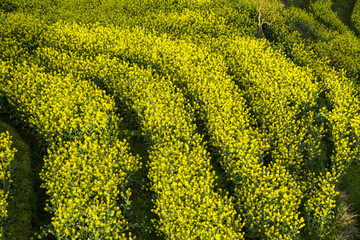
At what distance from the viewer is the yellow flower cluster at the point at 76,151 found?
770 centimetres

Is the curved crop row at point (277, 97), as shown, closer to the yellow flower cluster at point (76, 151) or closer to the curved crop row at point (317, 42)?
the curved crop row at point (317, 42)

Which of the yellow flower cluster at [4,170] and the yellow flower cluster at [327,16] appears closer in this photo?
the yellow flower cluster at [4,170]

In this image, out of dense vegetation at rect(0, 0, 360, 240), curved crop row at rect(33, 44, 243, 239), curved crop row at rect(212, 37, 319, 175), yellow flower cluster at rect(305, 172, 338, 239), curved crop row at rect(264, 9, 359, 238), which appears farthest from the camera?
curved crop row at rect(212, 37, 319, 175)

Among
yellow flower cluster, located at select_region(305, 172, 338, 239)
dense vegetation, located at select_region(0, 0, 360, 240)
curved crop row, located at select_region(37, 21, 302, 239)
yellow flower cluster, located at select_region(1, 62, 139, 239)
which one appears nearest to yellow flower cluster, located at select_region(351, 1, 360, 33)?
dense vegetation, located at select_region(0, 0, 360, 240)

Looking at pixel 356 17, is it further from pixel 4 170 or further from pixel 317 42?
pixel 4 170

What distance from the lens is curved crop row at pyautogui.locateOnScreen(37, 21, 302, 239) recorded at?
9266 mm

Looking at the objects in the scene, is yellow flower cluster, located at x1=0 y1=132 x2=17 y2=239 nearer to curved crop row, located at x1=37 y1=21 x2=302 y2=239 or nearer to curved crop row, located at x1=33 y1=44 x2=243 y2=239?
curved crop row, located at x1=33 y1=44 x2=243 y2=239

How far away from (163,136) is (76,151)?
3.65 meters

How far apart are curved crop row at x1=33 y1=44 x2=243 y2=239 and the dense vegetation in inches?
2.9

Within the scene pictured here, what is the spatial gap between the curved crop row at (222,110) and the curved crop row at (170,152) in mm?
834

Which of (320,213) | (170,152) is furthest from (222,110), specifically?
(320,213)

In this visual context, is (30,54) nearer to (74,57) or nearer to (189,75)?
(74,57)

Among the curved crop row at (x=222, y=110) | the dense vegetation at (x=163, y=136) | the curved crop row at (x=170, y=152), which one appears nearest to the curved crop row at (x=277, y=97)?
the dense vegetation at (x=163, y=136)

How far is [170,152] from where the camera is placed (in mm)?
10320
